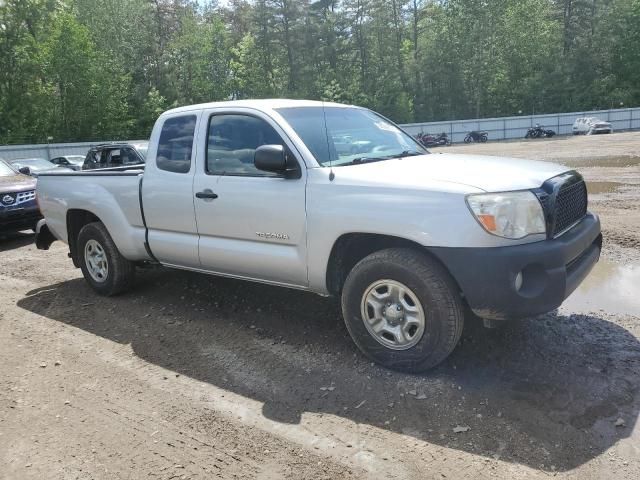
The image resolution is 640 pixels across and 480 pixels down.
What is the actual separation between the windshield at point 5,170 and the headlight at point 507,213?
10.1 m

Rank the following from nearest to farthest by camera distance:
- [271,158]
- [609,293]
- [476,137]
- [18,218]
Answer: [271,158], [609,293], [18,218], [476,137]

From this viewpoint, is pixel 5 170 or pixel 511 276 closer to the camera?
pixel 511 276

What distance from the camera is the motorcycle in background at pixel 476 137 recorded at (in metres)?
54.2

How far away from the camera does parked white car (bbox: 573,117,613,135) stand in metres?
47.1

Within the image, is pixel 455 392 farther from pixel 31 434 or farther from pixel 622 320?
pixel 31 434

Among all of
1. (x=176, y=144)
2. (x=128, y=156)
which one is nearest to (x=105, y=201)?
(x=176, y=144)

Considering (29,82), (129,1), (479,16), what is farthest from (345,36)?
(29,82)

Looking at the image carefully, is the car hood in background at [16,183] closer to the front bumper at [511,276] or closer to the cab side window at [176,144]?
the cab side window at [176,144]

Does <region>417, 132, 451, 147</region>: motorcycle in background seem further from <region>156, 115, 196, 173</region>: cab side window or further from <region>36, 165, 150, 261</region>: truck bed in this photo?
<region>156, 115, 196, 173</region>: cab side window

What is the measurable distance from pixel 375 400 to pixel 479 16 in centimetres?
7444

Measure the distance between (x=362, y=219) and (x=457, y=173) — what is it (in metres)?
0.73

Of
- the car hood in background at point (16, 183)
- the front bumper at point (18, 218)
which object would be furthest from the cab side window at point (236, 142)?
the car hood in background at point (16, 183)

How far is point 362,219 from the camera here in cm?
377

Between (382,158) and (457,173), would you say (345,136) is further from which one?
(457,173)
